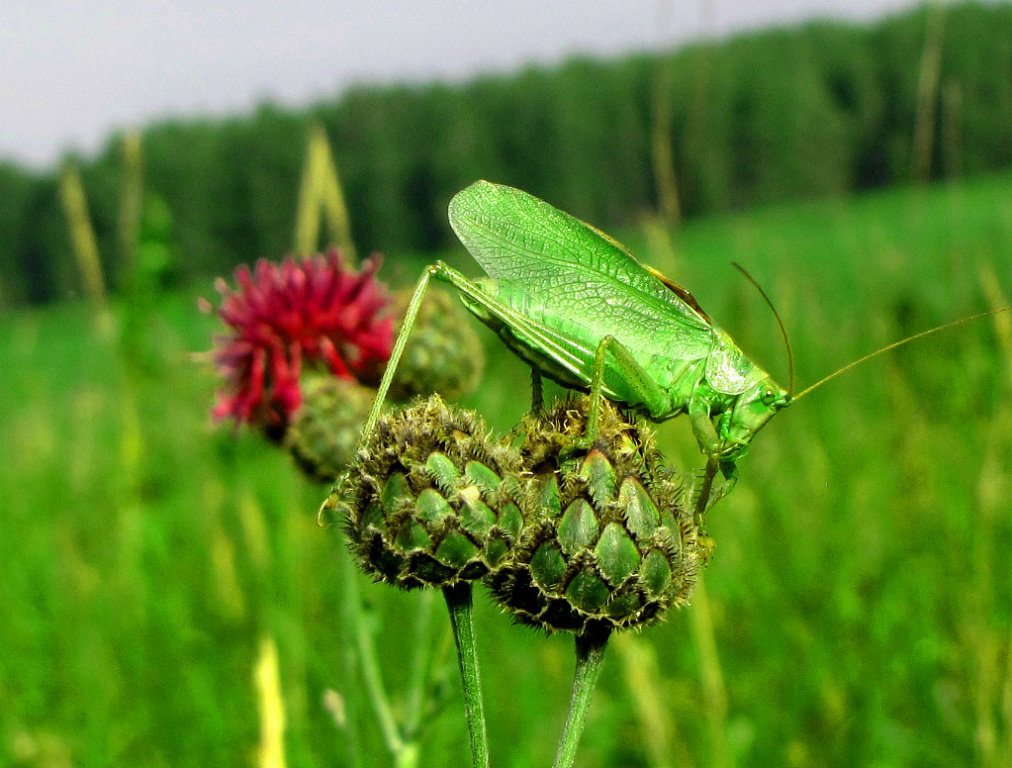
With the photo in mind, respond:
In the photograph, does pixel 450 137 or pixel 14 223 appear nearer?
pixel 450 137

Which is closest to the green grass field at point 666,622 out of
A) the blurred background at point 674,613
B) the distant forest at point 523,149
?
the blurred background at point 674,613

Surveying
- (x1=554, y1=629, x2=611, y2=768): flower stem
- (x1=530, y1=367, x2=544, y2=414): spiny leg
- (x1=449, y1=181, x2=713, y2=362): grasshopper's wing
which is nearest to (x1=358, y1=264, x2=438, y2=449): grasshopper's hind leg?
(x1=449, y1=181, x2=713, y2=362): grasshopper's wing

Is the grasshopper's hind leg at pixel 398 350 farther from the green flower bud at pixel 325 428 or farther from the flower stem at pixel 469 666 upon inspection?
the green flower bud at pixel 325 428

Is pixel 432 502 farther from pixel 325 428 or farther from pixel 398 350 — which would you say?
pixel 325 428

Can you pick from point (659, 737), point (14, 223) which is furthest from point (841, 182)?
point (14, 223)

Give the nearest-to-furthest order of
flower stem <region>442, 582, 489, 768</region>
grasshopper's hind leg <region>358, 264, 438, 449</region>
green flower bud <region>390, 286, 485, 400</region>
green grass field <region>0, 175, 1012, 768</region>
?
flower stem <region>442, 582, 489, 768</region>
grasshopper's hind leg <region>358, 264, 438, 449</region>
green flower bud <region>390, 286, 485, 400</region>
green grass field <region>0, 175, 1012, 768</region>

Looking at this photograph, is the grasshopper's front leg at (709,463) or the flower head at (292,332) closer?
the grasshopper's front leg at (709,463)

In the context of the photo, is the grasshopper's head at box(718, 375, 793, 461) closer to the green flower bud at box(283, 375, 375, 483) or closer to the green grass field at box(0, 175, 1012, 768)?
the green grass field at box(0, 175, 1012, 768)

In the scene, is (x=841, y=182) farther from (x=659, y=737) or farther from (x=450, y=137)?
(x=659, y=737)
